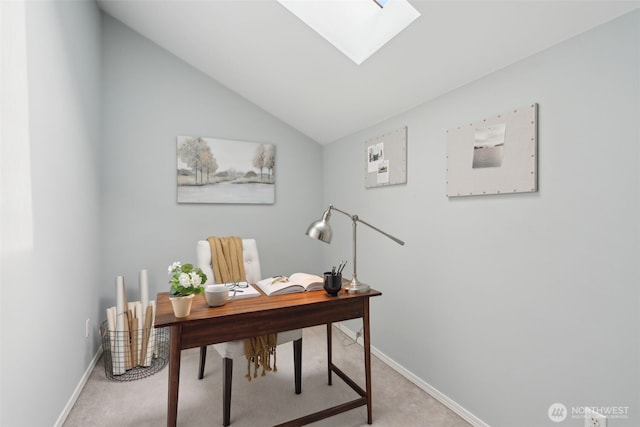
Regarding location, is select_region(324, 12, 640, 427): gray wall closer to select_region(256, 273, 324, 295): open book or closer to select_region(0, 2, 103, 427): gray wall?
select_region(256, 273, 324, 295): open book

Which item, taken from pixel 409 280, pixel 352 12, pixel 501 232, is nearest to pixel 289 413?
pixel 409 280

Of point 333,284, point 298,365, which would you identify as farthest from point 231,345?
point 333,284

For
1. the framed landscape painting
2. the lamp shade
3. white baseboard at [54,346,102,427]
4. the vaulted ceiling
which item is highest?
the vaulted ceiling

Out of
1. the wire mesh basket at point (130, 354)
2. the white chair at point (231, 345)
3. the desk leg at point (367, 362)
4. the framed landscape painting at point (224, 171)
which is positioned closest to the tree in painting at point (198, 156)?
the framed landscape painting at point (224, 171)

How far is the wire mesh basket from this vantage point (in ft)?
7.82

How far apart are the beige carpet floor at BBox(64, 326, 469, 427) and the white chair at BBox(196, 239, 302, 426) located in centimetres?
14

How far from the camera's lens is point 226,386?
5.84 ft

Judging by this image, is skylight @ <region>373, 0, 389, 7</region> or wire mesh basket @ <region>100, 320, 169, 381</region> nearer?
skylight @ <region>373, 0, 389, 7</region>

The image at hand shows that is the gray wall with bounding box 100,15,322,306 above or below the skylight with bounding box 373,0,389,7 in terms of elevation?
below

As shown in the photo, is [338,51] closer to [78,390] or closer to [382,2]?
[382,2]

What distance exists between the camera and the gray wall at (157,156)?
2857 mm

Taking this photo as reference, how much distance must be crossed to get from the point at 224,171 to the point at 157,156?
0.63m

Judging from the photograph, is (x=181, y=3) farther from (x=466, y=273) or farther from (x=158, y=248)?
(x=466, y=273)

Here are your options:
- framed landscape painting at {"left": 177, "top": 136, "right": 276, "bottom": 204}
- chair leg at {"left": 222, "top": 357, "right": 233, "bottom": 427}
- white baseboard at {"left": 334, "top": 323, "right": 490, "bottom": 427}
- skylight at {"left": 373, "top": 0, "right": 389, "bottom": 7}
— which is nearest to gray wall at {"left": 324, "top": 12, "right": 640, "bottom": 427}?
white baseboard at {"left": 334, "top": 323, "right": 490, "bottom": 427}
